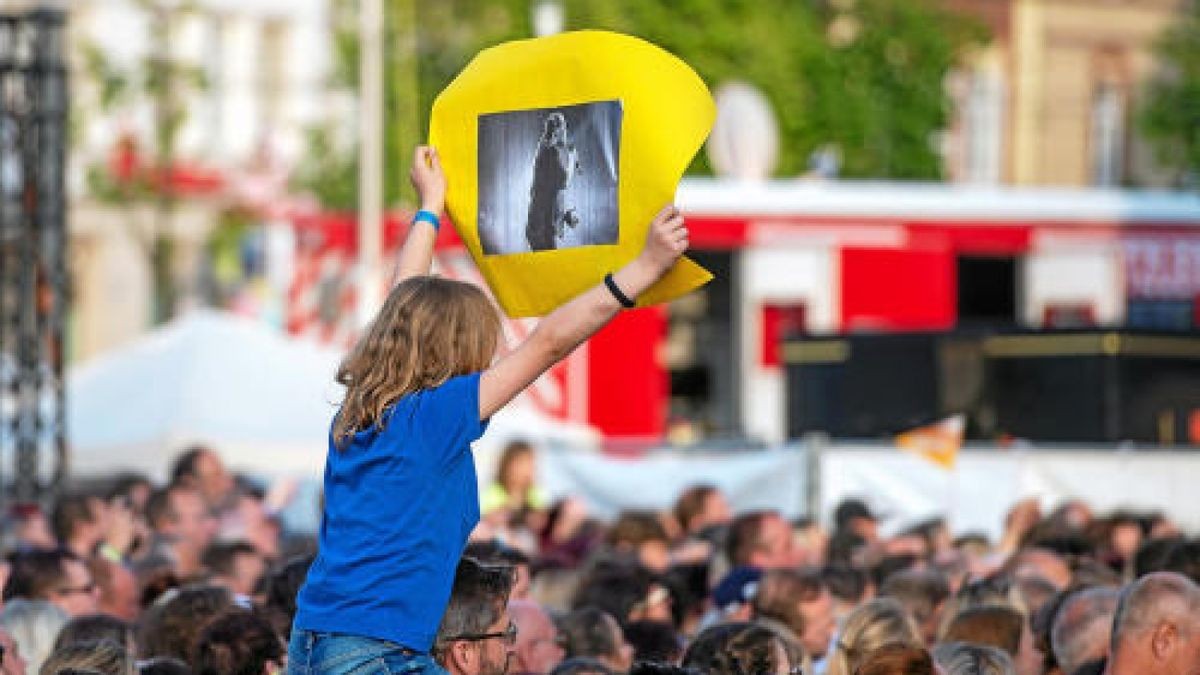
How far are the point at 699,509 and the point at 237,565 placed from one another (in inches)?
192

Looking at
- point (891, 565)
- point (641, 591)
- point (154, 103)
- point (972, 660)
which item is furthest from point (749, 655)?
point (154, 103)

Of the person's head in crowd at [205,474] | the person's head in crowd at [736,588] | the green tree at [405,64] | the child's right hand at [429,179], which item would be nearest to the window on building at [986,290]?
the green tree at [405,64]

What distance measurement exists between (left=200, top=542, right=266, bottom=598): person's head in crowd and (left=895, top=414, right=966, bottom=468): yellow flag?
775 centimetres

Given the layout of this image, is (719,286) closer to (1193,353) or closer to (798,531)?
(1193,353)

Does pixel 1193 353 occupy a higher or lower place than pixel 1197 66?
lower

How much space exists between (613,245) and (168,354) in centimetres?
1473

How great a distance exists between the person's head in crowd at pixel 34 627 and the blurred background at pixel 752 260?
8007 mm

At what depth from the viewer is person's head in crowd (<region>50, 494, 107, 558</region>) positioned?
44.7ft

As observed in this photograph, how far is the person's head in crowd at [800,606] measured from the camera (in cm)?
1067

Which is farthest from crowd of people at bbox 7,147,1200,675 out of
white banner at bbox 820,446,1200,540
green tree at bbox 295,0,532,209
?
green tree at bbox 295,0,532,209

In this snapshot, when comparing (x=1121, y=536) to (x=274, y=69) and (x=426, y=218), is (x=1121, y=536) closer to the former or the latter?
(x=426, y=218)

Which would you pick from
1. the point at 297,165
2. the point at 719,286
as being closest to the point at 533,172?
the point at 719,286

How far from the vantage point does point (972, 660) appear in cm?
832

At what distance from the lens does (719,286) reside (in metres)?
29.7
